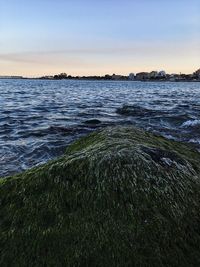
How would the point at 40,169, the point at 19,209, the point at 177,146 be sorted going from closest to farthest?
1. the point at 19,209
2. the point at 40,169
3. the point at 177,146

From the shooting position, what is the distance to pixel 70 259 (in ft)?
10.5

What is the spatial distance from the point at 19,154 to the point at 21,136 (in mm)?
2717

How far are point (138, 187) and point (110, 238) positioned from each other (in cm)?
69

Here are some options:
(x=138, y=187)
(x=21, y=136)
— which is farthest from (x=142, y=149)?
(x=21, y=136)

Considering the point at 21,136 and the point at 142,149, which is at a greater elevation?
the point at 142,149

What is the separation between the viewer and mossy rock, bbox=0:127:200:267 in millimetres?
3266

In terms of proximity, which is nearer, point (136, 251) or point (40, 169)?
point (136, 251)

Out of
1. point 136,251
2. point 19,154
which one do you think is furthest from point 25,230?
point 19,154

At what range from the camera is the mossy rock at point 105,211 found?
10.7 ft

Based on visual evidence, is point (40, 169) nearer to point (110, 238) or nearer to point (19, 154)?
point (110, 238)

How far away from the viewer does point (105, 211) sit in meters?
3.61

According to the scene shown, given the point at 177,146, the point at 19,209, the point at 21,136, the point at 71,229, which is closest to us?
the point at 71,229

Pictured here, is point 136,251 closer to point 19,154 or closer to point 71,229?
point 71,229

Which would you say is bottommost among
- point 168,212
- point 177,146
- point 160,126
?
point 160,126
